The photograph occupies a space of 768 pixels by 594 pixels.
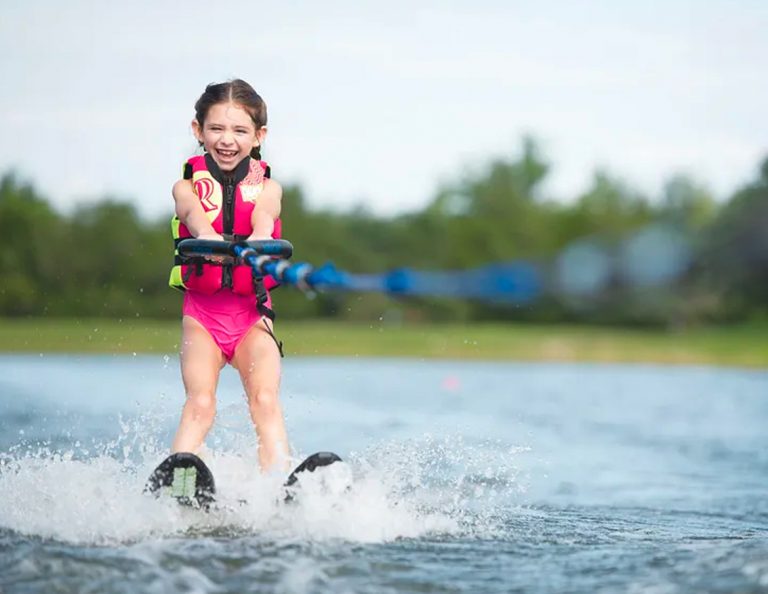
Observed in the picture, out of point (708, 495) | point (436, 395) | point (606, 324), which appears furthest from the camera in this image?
point (606, 324)

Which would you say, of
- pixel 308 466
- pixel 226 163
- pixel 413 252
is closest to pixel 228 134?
pixel 226 163

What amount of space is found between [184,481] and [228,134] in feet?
4.59

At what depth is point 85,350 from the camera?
1566 inches

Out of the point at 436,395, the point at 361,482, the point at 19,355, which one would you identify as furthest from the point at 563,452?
the point at 19,355

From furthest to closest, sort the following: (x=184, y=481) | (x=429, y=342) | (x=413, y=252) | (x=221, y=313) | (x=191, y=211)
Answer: (x=413, y=252)
(x=429, y=342)
(x=221, y=313)
(x=191, y=211)
(x=184, y=481)

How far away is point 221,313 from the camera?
525 centimetres

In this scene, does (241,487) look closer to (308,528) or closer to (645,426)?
(308,528)

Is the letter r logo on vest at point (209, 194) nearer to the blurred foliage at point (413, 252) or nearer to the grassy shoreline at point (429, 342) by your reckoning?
the grassy shoreline at point (429, 342)

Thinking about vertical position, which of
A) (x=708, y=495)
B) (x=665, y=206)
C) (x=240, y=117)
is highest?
(x=665, y=206)

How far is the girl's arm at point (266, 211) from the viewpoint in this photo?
16.8 feet

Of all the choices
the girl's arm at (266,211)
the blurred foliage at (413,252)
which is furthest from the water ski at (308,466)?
the blurred foliage at (413,252)

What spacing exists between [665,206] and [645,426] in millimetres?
58344

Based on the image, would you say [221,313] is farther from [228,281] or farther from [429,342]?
[429,342]

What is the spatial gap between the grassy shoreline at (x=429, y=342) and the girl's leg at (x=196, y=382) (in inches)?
1237
